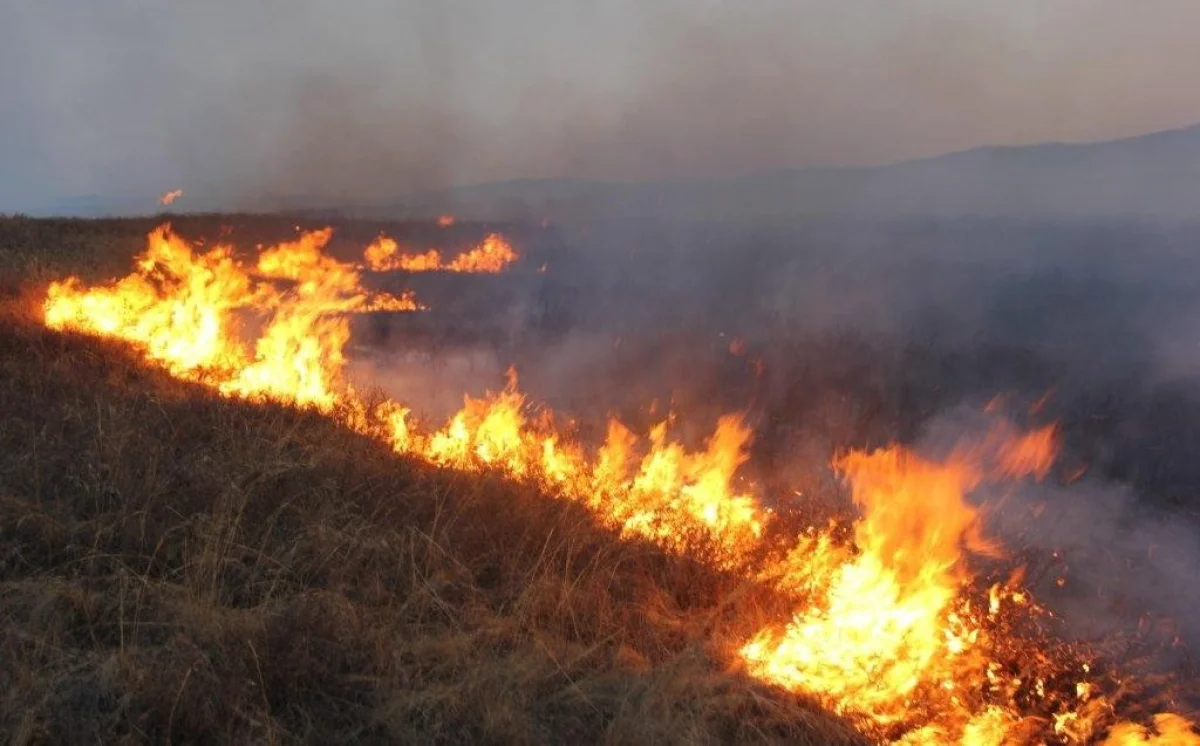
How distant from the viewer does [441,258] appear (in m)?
22.9

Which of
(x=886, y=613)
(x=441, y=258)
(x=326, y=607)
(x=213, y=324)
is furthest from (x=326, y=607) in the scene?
(x=441, y=258)

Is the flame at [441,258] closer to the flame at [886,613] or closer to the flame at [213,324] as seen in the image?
Result: the flame at [213,324]

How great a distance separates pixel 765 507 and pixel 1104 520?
223 centimetres

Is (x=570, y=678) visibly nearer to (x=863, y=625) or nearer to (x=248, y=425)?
(x=863, y=625)

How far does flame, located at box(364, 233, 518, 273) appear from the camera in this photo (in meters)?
20.9

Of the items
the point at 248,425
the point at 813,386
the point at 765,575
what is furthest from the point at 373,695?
the point at 813,386

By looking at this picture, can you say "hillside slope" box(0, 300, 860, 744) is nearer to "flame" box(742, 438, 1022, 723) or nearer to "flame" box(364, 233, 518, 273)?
"flame" box(742, 438, 1022, 723)

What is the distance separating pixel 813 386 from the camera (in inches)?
340

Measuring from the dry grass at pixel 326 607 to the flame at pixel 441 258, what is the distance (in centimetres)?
1562

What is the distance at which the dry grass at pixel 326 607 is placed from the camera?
2775mm

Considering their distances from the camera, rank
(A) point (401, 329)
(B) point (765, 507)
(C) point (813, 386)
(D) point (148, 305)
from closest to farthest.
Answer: (B) point (765, 507), (C) point (813, 386), (D) point (148, 305), (A) point (401, 329)

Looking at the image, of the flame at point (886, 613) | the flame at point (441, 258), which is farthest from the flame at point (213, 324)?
the flame at point (441, 258)

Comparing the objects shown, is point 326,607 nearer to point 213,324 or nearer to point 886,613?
point 886,613

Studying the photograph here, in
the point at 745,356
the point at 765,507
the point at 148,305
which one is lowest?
the point at 765,507
